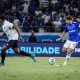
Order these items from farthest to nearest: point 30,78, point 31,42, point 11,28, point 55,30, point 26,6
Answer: point 26,6 → point 55,30 → point 31,42 → point 11,28 → point 30,78

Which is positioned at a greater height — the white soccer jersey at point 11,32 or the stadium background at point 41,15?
the white soccer jersey at point 11,32

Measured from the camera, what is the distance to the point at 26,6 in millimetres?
33031

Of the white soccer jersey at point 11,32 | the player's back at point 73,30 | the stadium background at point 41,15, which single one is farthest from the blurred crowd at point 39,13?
the white soccer jersey at point 11,32

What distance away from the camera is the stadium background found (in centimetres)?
3009

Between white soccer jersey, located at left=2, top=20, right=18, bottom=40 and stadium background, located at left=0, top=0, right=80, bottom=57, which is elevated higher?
white soccer jersey, located at left=2, top=20, right=18, bottom=40

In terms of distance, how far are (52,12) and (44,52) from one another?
17.2 ft

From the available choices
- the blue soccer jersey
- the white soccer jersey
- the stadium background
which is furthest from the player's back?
the stadium background

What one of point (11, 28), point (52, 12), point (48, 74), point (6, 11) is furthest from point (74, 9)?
point (48, 74)

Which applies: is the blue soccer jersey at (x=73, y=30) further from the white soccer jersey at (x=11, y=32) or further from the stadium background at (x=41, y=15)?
the stadium background at (x=41, y=15)

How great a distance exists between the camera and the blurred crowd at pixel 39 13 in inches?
1185

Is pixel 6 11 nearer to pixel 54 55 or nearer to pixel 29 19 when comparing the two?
pixel 29 19

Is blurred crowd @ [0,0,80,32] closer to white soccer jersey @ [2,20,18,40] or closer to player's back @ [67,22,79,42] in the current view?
player's back @ [67,22,79,42]

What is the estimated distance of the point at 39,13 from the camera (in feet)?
102

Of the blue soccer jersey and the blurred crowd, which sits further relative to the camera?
the blurred crowd
